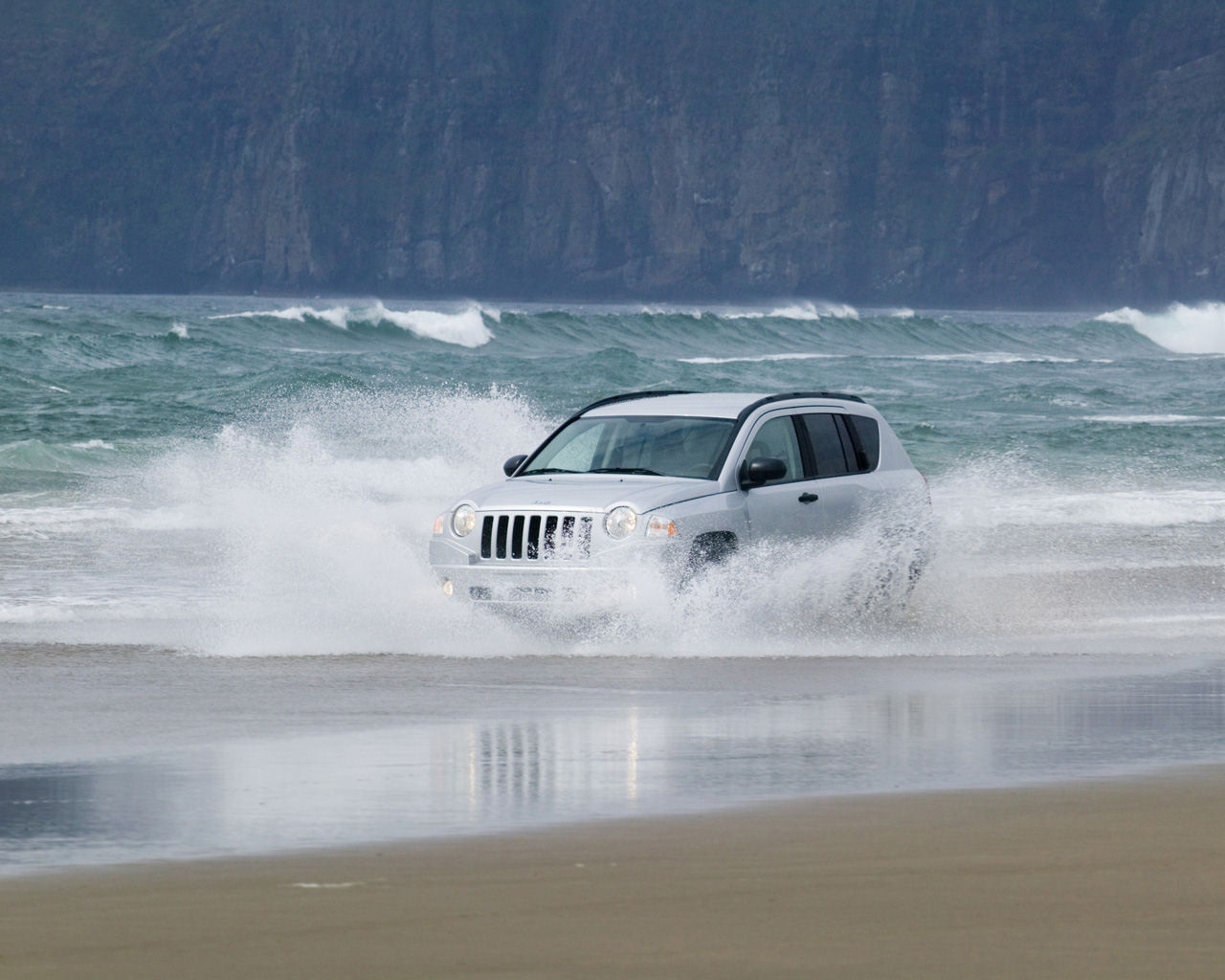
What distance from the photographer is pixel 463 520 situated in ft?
43.1

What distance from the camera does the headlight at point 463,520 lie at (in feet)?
42.9

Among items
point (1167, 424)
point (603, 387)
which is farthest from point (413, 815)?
point (603, 387)

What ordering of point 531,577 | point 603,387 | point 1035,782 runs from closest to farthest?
point 1035,782 < point 531,577 < point 603,387

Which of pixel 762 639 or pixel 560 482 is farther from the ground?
pixel 560 482

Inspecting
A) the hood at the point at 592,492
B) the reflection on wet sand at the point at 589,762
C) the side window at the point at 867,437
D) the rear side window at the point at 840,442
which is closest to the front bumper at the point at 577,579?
the hood at the point at 592,492

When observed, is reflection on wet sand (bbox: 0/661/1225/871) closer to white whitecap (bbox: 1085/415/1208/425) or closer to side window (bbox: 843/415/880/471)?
side window (bbox: 843/415/880/471)

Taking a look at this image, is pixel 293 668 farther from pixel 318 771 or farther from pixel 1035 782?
pixel 1035 782

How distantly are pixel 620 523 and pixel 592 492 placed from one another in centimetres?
40

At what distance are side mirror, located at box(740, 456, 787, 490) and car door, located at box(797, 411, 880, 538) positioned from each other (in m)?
0.59

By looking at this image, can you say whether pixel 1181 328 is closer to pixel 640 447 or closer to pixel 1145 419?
pixel 1145 419

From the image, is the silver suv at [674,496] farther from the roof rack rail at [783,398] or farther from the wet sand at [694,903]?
the wet sand at [694,903]

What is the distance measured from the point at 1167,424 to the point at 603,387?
511 inches

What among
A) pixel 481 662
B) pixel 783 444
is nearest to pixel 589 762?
pixel 481 662

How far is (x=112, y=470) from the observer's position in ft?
96.0
